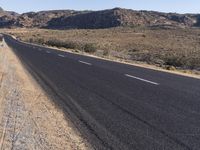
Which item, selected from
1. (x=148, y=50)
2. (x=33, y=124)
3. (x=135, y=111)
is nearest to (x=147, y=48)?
(x=148, y=50)

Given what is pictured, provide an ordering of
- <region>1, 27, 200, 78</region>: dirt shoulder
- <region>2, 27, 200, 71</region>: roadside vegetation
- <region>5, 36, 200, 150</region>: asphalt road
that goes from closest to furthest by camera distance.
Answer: <region>5, 36, 200, 150</region>: asphalt road, <region>1, 27, 200, 78</region>: dirt shoulder, <region>2, 27, 200, 71</region>: roadside vegetation

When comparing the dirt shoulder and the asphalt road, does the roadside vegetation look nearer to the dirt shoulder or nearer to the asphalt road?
the dirt shoulder

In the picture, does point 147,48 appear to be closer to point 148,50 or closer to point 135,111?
point 148,50

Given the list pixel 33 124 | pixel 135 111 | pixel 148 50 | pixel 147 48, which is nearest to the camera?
pixel 33 124

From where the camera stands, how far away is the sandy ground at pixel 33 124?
7359 mm

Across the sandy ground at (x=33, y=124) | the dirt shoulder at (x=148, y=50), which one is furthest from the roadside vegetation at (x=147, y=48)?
the sandy ground at (x=33, y=124)

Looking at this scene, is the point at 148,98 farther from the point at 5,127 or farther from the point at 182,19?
the point at 182,19

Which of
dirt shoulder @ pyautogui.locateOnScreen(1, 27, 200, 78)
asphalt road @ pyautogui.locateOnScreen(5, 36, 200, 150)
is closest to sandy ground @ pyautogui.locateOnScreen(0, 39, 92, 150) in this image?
asphalt road @ pyautogui.locateOnScreen(5, 36, 200, 150)

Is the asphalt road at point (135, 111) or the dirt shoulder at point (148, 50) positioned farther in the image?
the dirt shoulder at point (148, 50)

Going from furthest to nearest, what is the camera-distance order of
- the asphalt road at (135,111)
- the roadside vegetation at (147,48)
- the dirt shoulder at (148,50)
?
1. the roadside vegetation at (147,48)
2. the dirt shoulder at (148,50)
3. the asphalt road at (135,111)

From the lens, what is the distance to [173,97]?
11.7 metres

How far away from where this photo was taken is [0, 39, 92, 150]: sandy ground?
736 centimetres

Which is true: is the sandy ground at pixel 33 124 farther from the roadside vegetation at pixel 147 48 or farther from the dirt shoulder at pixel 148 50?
the roadside vegetation at pixel 147 48

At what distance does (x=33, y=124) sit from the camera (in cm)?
899
